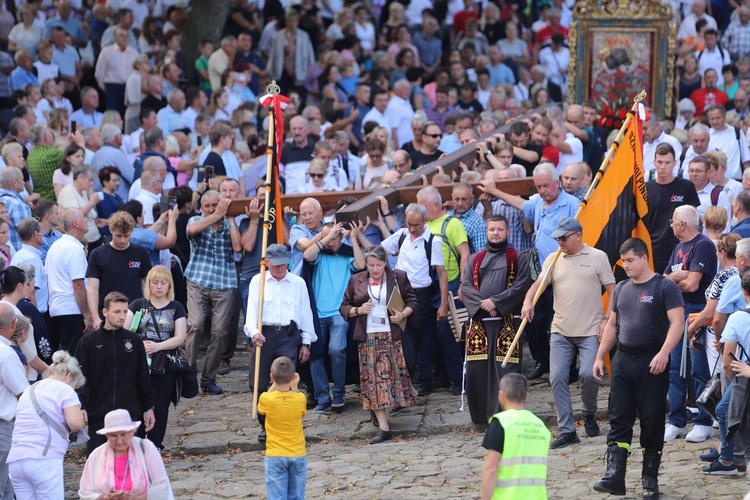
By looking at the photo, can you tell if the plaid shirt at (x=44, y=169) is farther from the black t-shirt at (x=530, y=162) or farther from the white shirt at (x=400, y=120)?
the white shirt at (x=400, y=120)

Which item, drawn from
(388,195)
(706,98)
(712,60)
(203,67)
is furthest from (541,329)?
(712,60)

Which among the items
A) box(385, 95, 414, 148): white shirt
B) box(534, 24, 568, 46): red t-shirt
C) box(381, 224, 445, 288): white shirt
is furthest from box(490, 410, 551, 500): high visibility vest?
box(534, 24, 568, 46): red t-shirt

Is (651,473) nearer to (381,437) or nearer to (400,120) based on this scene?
(381,437)

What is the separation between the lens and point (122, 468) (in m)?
9.48

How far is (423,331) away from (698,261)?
315cm

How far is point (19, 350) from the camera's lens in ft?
36.1

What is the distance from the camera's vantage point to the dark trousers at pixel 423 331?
1414 cm

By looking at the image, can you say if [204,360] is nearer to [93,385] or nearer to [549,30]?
[93,385]

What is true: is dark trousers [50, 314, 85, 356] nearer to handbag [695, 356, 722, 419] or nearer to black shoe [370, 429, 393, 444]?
black shoe [370, 429, 393, 444]

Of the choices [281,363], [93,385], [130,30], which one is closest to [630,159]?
[281,363]

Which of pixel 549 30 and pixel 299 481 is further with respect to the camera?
pixel 549 30

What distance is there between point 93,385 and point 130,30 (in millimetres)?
12456

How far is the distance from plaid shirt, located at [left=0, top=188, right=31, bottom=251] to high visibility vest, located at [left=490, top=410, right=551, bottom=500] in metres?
7.15

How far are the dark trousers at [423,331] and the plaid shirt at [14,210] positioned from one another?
4.06 metres
